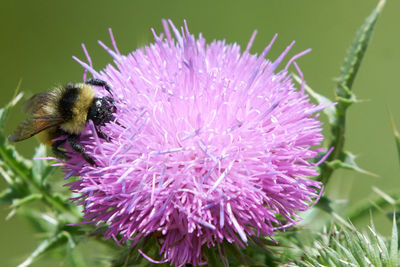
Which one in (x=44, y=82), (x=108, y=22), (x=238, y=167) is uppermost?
(x=108, y=22)

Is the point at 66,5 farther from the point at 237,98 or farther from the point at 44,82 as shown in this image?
the point at 237,98

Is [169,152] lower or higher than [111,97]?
lower

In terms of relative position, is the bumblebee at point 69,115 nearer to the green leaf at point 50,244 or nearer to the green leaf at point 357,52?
the green leaf at point 50,244

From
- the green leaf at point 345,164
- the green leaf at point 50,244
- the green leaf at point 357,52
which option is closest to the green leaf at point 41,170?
the green leaf at point 50,244

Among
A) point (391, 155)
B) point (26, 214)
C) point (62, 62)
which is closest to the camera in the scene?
point (26, 214)

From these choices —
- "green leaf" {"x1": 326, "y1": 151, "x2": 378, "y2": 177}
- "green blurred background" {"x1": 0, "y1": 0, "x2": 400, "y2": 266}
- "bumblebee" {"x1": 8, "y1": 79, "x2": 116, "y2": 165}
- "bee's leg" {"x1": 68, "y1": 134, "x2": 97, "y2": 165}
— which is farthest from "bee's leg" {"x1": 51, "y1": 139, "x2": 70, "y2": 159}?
"green blurred background" {"x1": 0, "y1": 0, "x2": 400, "y2": 266}

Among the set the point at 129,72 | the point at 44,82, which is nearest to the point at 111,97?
the point at 129,72

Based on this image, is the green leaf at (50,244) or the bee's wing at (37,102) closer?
the bee's wing at (37,102)

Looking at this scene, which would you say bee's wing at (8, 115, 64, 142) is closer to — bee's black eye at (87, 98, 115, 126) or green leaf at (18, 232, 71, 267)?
bee's black eye at (87, 98, 115, 126)
